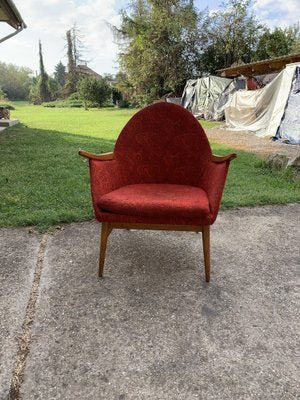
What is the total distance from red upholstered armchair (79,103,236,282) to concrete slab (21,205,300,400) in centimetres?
26

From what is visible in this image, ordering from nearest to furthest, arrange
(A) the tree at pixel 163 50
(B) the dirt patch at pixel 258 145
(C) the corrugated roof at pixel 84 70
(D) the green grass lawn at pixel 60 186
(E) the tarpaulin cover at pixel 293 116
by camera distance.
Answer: (D) the green grass lawn at pixel 60 186 → (B) the dirt patch at pixel 258 145 → (E) the tarpaulin cover at pixel 293 116 → (A) the tree at pixel 163 50 → (C) the corrugated roof at pixel 84 70

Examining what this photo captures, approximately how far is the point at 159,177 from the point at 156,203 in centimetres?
62

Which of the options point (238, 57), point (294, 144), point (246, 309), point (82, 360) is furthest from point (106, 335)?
point (238, 57)

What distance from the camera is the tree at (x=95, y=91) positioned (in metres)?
29.6

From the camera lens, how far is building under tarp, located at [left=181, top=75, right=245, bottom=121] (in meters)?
15.2

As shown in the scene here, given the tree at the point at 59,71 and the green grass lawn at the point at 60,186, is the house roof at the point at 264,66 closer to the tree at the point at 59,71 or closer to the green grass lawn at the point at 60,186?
the green grass lawn at the point at 60,186

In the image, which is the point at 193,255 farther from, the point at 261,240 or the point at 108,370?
the point at 108,370

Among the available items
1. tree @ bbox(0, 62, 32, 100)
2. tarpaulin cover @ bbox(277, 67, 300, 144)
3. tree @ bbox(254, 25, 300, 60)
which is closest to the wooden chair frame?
tarpaulin cover @ bbox(277, 67, 300, 144)

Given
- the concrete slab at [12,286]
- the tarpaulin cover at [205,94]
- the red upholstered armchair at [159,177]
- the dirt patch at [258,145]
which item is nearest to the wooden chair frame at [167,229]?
the red upholstered armchair at [159,177]

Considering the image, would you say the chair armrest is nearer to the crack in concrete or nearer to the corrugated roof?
the crack in concrete

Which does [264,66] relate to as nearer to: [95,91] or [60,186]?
[60,186]

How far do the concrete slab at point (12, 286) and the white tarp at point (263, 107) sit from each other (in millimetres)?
8617

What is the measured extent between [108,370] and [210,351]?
1.61 ft

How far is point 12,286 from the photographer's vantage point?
2074mm
